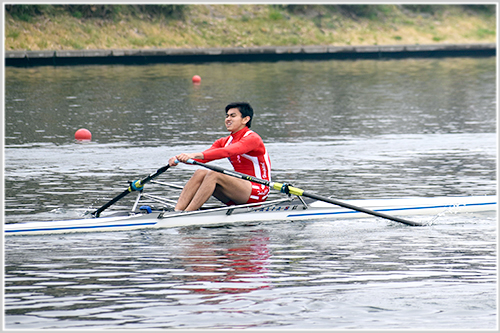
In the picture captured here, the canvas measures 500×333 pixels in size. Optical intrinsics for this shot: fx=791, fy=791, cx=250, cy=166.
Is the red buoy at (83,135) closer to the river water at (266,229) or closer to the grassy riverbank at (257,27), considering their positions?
the river water at (266,229)

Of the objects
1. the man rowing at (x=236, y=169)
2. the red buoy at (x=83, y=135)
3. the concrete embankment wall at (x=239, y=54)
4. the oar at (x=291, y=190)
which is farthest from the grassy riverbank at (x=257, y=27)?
the oar at (x=291, y=190)

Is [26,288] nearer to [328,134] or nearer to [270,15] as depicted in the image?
[328,134]

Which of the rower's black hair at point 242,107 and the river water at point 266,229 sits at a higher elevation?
the rower's black hair at point 242,107

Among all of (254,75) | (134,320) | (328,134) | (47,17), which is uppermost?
(47,17)

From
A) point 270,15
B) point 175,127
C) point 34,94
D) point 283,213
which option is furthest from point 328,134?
point 270,15

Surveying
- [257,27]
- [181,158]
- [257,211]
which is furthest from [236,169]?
[257,27]

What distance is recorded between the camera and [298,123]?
643 inches

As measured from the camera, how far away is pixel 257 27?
122 feet

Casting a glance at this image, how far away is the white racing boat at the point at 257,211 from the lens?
7734mm

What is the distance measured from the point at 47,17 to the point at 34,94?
13.0m

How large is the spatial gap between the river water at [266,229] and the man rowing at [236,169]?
382 millimetres

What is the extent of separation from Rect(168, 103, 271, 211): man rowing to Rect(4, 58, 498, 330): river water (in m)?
0.38

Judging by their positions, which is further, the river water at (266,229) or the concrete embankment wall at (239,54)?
the concrete embankment wall at (239,54)

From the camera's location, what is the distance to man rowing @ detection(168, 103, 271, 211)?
8.05 m
